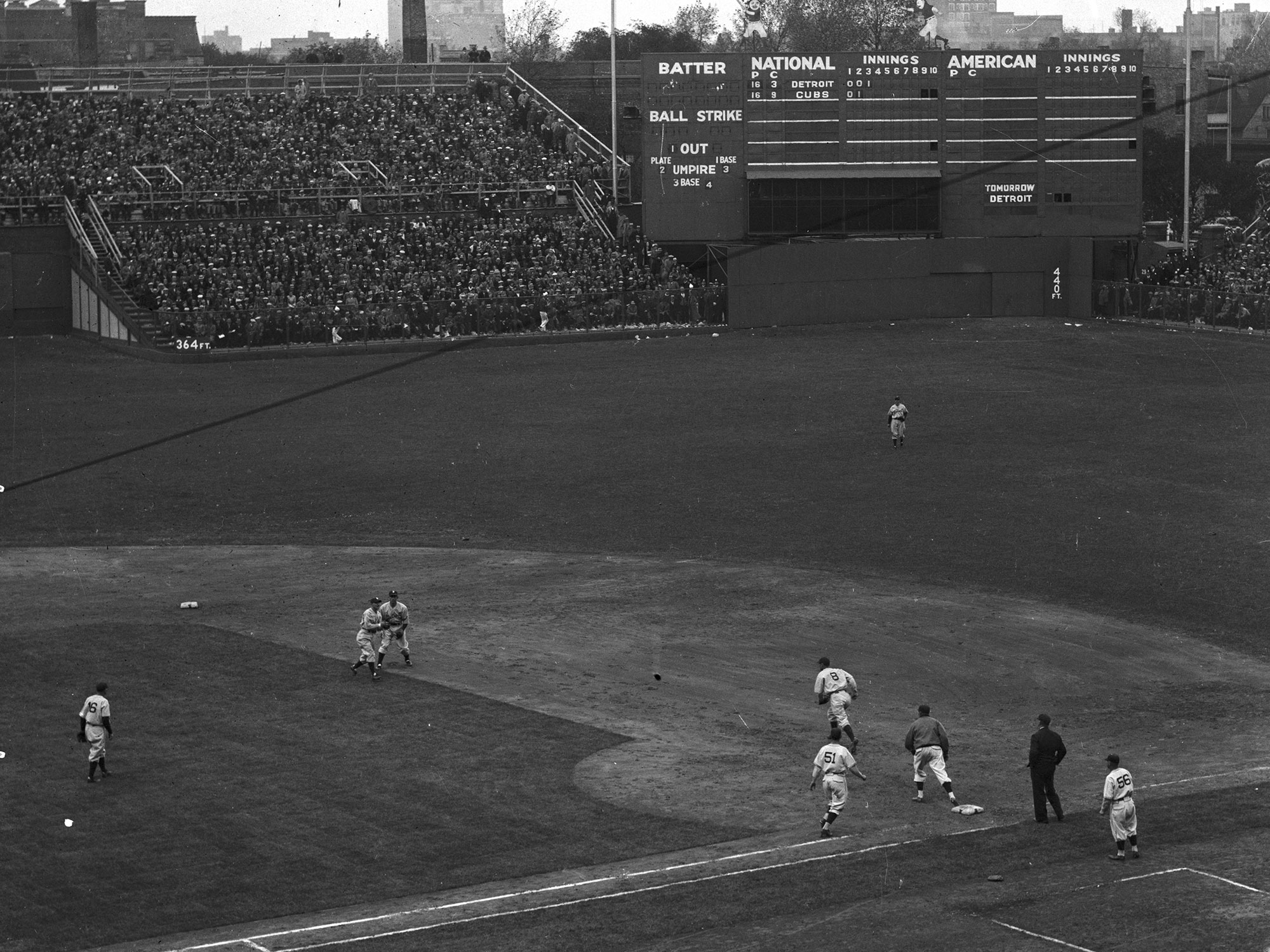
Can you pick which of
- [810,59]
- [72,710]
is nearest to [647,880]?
[72,710]

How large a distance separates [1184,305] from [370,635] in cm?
4459

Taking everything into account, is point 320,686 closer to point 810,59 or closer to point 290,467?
point 290,467

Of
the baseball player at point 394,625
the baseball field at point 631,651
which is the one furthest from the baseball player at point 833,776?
the baseball player at point 394,625

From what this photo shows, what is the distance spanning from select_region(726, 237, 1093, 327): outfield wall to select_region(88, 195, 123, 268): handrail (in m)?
22.4

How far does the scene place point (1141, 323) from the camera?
6594cm

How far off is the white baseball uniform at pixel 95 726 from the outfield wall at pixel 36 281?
4669 cm

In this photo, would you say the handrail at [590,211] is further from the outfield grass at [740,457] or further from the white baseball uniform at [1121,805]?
the white baseball uniform at [1121,805]

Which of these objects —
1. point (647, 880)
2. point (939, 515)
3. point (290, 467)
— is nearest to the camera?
point (647, 880)

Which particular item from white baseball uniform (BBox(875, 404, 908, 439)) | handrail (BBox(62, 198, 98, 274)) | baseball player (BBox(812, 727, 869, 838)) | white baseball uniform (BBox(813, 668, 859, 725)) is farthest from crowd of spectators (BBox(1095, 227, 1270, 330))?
baseball player (BBox(812, 727, 869, 838))

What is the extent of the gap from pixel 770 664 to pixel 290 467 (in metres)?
20.1

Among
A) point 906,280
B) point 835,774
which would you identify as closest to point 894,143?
point 906,280

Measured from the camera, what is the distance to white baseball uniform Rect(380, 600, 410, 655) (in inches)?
1126

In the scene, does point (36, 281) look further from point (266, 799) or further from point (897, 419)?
point (266, 799)

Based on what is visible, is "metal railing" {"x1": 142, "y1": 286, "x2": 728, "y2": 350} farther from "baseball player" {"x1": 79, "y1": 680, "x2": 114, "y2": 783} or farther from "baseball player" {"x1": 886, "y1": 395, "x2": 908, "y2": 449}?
"baseball player" {"x1": 79, "y1": 680, "x2": 114, "y2": 783}
